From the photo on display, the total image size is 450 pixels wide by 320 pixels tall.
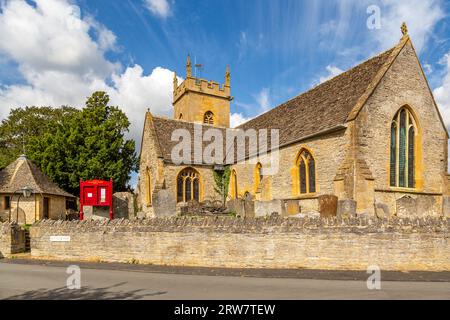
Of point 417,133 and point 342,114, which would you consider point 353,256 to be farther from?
point 417,133

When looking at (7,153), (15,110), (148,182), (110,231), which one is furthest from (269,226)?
(15,110)

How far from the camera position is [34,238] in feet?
46.0

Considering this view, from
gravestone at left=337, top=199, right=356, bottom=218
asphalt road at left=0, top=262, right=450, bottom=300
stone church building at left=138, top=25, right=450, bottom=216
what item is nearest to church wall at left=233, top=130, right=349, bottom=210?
stone church building at left=138, top=25, right=450, bottom=216

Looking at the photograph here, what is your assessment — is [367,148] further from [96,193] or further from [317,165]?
[96,193]

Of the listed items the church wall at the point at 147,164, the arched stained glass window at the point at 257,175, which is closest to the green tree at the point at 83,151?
the church wall at the point at 147,164

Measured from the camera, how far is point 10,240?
14.5 m

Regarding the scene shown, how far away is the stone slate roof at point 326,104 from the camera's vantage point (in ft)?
61.9

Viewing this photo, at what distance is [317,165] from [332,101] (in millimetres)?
4582

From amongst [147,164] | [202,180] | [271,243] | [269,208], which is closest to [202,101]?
[147,164]

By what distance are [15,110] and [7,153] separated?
18.0ft

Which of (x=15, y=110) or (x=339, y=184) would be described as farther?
(x=15, y=110)

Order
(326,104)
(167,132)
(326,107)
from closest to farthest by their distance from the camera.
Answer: (326,107) < (326,104) < (167,132)

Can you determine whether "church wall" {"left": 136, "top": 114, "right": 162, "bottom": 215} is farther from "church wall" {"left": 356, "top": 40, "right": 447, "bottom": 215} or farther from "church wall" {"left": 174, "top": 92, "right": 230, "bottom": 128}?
"church wall" {"left": 356, "top": 40, "right": 447, "bottom": 215}

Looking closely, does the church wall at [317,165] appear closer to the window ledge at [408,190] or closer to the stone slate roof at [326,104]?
the stone slate roof at [326,104]
